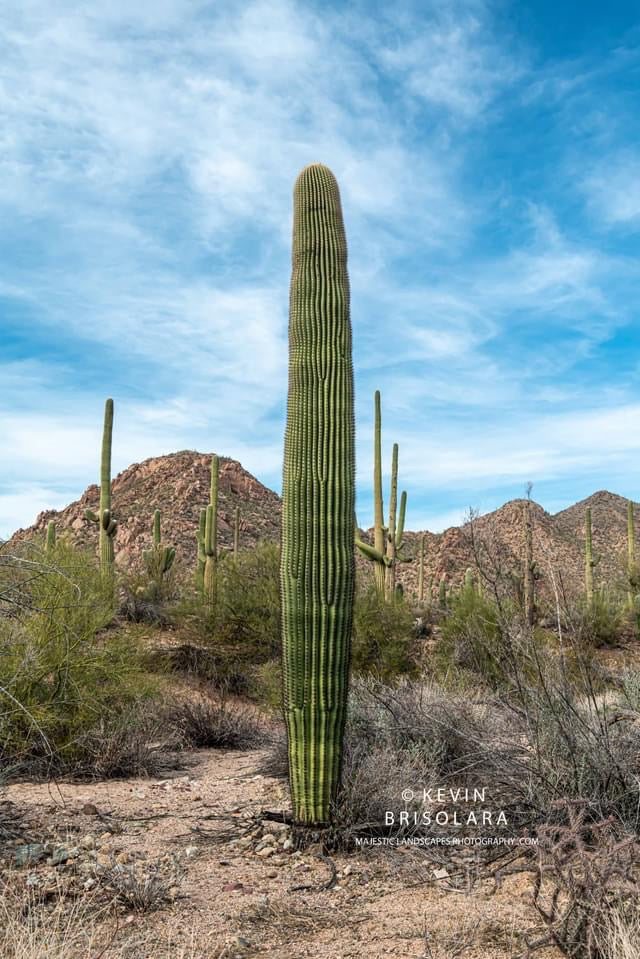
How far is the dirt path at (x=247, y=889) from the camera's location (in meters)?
4.28

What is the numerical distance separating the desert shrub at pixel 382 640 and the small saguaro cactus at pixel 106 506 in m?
5.57

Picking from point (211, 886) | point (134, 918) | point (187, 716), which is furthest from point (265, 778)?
point (134, 918)

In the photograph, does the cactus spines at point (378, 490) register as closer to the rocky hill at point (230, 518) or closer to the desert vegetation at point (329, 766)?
the desert vegetation at point (329, 766)

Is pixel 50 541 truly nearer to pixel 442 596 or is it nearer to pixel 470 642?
pixel 470 642

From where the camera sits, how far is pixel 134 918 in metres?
4.62

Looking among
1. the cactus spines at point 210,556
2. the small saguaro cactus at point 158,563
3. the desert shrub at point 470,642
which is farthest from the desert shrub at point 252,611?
the small saguaro cactus at point 158,563

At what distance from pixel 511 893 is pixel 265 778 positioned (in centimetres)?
422

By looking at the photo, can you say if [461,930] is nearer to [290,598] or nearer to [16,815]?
[290,598]

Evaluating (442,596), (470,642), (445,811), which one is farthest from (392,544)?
(445,811)

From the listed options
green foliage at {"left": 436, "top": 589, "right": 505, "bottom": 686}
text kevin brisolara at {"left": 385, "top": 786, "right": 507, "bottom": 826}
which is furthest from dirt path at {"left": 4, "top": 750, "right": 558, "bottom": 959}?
green foliage at {"left": 436, "top": 589, "right": 505, "bottom": 686}

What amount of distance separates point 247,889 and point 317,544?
2402mm

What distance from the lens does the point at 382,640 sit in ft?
51.6

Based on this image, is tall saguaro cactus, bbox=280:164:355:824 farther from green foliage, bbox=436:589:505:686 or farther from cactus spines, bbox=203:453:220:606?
cactus spines, bbox=203:453:220:606

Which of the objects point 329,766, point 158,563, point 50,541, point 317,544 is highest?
point 50,541
